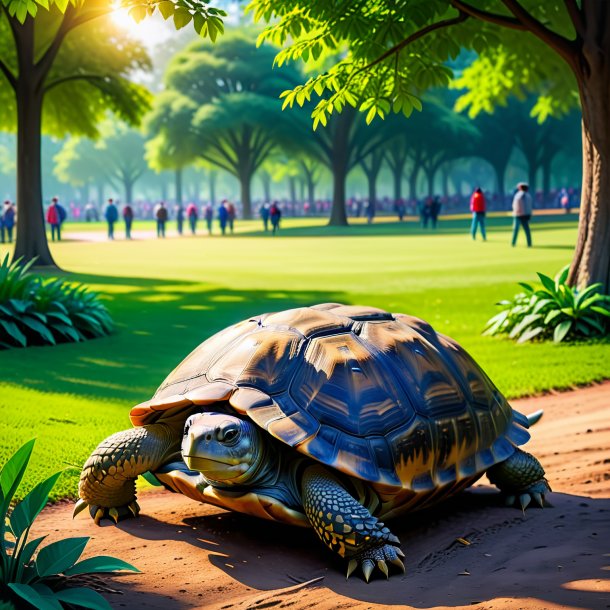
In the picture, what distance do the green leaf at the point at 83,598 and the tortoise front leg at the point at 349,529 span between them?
1.26m

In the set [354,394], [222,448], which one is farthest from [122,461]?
[354,394]

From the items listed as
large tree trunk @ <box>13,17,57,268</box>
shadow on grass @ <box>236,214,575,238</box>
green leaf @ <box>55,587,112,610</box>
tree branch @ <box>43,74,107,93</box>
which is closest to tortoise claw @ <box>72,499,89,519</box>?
green leaf @ <box>55,587,112,610</box>

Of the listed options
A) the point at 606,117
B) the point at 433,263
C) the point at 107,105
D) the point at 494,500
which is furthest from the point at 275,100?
the point at 494,500

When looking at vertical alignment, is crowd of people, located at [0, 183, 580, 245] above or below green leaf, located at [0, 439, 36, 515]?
above

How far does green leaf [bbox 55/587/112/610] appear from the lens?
374 centimetres

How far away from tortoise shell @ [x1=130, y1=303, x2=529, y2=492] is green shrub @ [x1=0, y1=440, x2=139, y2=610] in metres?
1.11

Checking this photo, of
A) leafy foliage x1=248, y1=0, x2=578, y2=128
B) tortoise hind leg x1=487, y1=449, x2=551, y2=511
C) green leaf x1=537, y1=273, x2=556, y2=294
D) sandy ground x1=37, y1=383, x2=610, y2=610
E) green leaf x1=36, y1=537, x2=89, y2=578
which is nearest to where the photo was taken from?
green leaf x1=36, y1=537, x2=89, y2=578

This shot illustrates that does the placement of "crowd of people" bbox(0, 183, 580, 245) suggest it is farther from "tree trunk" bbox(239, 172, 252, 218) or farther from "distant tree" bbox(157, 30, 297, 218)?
"distant tree" bbox(157, 30, 297, 218)

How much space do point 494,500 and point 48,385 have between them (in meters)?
5.65

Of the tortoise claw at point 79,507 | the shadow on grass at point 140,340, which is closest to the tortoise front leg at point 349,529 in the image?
the tortoise claw at point 79,507

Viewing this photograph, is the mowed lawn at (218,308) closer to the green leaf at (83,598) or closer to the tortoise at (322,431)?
the tortoise at (322,431)

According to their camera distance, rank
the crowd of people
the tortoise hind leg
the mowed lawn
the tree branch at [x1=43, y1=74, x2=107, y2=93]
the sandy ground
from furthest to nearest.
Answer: the crowd of people → the tree branch at [x1=43, y1=74, x2=107, y2=93] → the mowed lawn → the tortoise hind leg → the sandy ground

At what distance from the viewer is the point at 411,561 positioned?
4898 mm

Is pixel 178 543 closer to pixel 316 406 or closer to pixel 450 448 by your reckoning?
pixel 316 406
